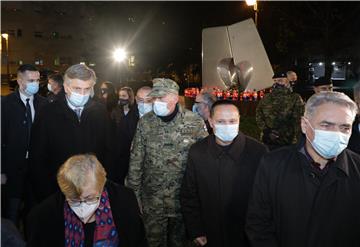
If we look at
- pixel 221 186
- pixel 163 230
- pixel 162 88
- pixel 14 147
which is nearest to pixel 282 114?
pixel 162 88

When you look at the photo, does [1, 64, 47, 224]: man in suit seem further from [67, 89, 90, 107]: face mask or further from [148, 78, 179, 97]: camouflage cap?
[148, 78, 179, 97]: camouflage cap

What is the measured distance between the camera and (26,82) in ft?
17.9

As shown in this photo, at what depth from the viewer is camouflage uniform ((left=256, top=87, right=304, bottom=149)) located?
711cm

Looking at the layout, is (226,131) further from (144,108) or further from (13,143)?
(13,143)

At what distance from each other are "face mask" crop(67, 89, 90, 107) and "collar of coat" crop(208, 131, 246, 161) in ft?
4.69

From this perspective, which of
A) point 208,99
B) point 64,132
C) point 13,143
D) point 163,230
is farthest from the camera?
point 208,99

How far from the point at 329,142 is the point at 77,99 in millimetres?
2673

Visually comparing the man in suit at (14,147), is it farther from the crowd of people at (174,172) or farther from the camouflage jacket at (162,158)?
the camouflage jacket at (162,158)

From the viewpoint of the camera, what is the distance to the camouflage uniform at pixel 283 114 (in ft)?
23.3

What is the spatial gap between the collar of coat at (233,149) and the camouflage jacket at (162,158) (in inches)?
23.0

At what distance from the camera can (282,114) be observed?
7117 mm

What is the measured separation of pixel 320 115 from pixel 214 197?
1.45m

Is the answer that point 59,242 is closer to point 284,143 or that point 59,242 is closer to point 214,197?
point 214,197

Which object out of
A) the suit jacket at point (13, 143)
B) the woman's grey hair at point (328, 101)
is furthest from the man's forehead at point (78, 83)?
the woman's grey hair at point (328, 101)
